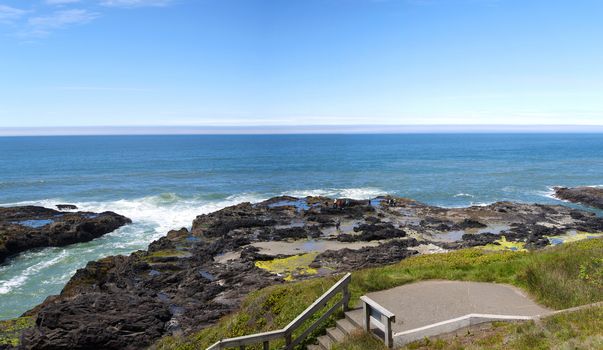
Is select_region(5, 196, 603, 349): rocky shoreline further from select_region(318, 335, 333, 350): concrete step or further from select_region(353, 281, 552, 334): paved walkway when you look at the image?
select_region(353, 281, 552, 334): paved walkway

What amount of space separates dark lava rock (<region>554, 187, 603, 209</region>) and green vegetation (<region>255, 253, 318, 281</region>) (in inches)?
1544

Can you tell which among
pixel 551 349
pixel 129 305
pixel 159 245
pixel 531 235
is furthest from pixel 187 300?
pixel 531 235

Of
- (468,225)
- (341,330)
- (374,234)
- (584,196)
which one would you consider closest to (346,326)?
(341,330)

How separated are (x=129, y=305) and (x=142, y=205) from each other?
115 feet

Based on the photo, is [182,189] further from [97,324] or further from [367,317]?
[367,317]

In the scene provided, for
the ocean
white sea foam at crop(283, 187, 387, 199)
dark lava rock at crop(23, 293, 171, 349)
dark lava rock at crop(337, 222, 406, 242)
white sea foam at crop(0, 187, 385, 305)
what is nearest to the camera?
dark lava rock at crop(23, 293, 171, 349)

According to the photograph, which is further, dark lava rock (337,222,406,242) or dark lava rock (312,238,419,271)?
dark lava rock (337,222,406,242)

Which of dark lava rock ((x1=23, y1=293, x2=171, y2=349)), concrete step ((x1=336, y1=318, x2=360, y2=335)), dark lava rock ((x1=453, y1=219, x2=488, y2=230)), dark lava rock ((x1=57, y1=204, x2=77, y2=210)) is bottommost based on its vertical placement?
dark lava rock ((x1=57, y1=204, x2=77, y2=210))

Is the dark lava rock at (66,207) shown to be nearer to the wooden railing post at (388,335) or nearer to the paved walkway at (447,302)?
the paved walkway at (447,302)

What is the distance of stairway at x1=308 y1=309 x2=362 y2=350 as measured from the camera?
32.4 ft

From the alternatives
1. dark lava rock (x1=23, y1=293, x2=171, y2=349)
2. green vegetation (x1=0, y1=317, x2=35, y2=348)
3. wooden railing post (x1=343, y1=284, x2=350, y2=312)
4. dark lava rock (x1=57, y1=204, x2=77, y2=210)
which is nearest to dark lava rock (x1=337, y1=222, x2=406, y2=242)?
dark lava rock (x1=23, y1=293, x2=171, y2=349)

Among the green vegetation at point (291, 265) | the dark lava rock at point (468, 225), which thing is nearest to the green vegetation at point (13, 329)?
the green vegetation at point (291, 265)

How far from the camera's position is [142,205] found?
172ft

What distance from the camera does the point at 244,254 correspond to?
1180 inches
